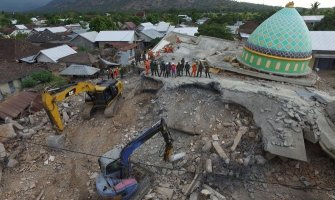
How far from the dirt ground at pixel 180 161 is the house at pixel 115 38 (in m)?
30.6

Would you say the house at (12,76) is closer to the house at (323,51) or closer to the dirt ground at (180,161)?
the dirt ground at (180,161)

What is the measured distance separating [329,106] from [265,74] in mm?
5810

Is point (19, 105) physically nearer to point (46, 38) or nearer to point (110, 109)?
point (110, 109)

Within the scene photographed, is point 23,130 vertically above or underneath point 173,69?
underneath

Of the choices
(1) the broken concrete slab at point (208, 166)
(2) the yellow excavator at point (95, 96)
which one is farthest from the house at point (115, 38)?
(1) the broken concrete slab at point (208, 166)

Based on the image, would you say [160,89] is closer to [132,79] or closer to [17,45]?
[132,79]

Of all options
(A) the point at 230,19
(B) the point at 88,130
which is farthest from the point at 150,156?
(A) the point at 230,19

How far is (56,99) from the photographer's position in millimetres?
12117

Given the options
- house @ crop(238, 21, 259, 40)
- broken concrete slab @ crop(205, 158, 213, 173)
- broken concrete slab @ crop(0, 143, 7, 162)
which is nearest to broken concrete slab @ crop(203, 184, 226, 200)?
broken concrete slab @ crop(205, 158, 213, 173)

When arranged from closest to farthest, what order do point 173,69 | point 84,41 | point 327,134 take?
point 327,134 < point 173,69 < point 84,41

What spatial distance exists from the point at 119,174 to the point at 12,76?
21.1 meters

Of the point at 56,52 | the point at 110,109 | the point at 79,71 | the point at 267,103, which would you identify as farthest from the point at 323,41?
the point at 56,52

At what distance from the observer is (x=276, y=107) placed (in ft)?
42.9

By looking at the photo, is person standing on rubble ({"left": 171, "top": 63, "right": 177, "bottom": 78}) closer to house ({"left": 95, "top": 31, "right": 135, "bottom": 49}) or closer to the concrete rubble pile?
the concrete rubble pile
